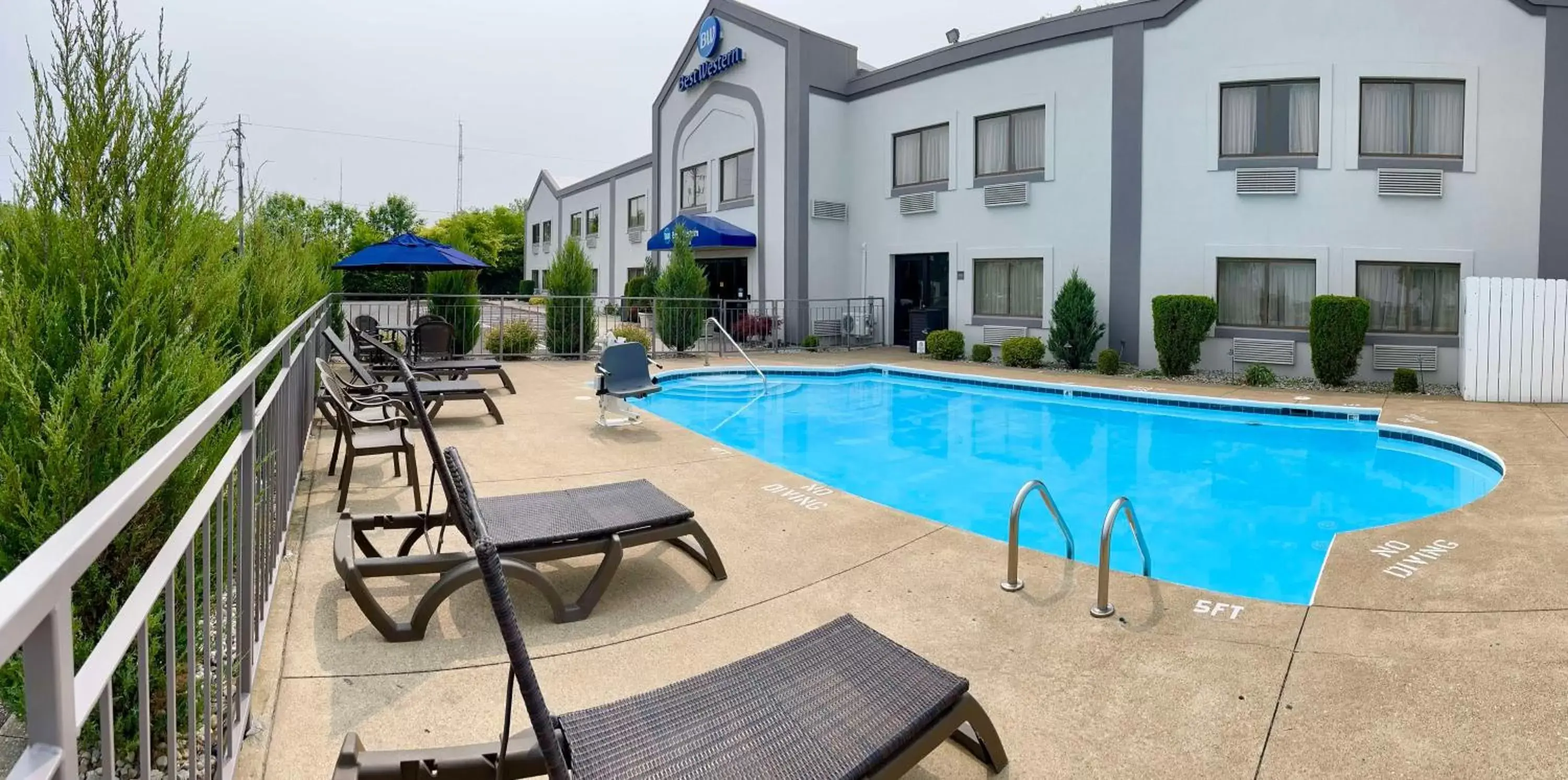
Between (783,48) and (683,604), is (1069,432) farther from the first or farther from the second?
(783,48)

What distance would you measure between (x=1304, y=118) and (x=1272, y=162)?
85 centimetres

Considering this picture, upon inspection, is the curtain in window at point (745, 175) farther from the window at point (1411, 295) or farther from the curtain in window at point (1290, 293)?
the window at point (1411, 295)

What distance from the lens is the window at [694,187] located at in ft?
83.3

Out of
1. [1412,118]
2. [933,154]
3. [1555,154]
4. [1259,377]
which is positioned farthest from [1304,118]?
[933,154]

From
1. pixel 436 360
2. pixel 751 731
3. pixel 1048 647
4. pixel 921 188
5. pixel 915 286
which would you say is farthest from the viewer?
pixel 915 286

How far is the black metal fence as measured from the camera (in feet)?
54.2

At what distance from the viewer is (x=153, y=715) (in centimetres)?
272

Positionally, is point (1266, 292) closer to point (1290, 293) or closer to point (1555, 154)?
point (1290, 293)

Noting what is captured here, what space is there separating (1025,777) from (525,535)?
7.79 feet

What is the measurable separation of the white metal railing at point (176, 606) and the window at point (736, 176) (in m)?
19.3

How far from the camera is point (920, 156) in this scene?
66.8 ft

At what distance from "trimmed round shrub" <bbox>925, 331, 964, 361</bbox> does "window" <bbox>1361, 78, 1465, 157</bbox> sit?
762cm

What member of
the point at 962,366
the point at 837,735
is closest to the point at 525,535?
the point at 837,735

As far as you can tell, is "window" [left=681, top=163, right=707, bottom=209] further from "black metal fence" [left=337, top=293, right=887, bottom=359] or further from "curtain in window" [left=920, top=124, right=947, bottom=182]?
"curtain in window" [left=920, top=124, right=947, bottom=182]
